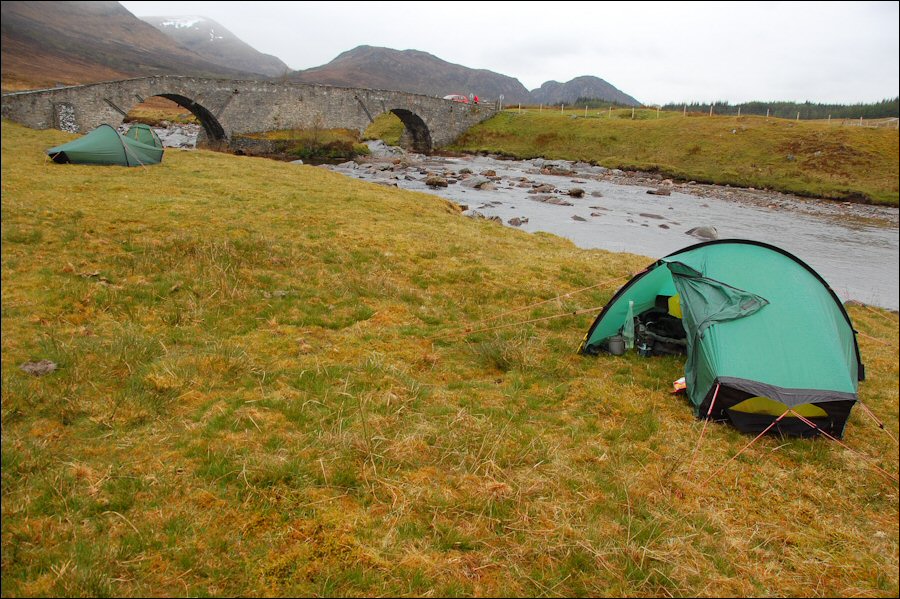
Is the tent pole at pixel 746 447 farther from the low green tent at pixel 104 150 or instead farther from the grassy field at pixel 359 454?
the low green tent at pixel 104 150

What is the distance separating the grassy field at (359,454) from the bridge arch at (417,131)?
61.5 metres

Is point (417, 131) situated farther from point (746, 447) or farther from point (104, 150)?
point (746, 447)

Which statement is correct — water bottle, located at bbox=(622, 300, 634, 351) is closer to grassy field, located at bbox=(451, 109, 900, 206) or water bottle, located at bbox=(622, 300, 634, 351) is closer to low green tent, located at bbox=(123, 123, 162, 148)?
low green tent, located at bbox=(123, 123, 162, 148)

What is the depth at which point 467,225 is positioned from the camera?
22.0 m

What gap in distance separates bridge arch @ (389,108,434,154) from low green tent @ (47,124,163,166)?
159ft

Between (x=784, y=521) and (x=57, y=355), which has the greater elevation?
(x=57, y=355)

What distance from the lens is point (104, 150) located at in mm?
22641

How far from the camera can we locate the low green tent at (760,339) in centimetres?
812

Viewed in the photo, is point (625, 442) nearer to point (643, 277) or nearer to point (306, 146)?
point (643, 277)

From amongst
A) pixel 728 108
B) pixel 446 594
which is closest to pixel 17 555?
pixel 446 594

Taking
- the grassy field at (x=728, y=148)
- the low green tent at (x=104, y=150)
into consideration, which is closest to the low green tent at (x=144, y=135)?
the low green tent at (x=104, y=150)

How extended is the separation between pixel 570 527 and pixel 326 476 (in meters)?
2.67

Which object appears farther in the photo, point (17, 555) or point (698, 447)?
point (698, 447)

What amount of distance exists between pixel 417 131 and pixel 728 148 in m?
40.4
